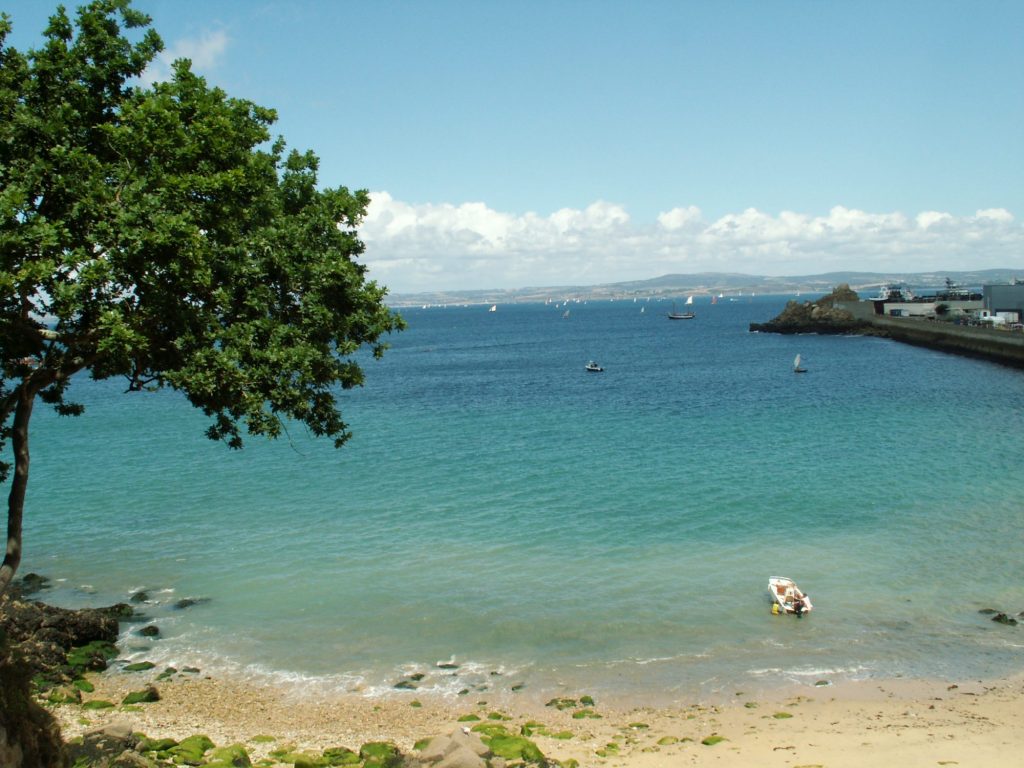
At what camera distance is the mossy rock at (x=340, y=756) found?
46.6ft

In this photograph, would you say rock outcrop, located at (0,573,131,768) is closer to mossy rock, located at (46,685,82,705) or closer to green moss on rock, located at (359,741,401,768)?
mossy rock, located at (46,685,82,705)

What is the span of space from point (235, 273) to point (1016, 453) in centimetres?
3981

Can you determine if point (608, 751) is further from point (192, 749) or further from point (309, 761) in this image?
point (192, 749)

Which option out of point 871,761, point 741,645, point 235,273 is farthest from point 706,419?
point 235,273

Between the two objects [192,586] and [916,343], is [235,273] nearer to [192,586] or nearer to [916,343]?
[192,586]

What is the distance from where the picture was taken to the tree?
1134 cm

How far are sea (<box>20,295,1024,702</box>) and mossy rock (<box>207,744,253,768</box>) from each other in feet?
13.2

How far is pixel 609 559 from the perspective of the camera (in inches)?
1030

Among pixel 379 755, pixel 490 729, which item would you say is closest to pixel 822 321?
pixel 490 729

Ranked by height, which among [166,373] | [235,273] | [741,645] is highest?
[235,273]

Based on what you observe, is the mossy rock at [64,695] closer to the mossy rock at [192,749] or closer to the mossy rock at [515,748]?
the mossy rock at [192,749]

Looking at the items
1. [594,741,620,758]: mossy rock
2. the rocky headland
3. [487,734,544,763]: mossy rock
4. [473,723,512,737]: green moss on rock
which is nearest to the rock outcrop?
[487,734,544,763]: mossy rock

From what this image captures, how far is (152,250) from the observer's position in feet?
37.0

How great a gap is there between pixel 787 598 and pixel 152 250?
57.6ft
